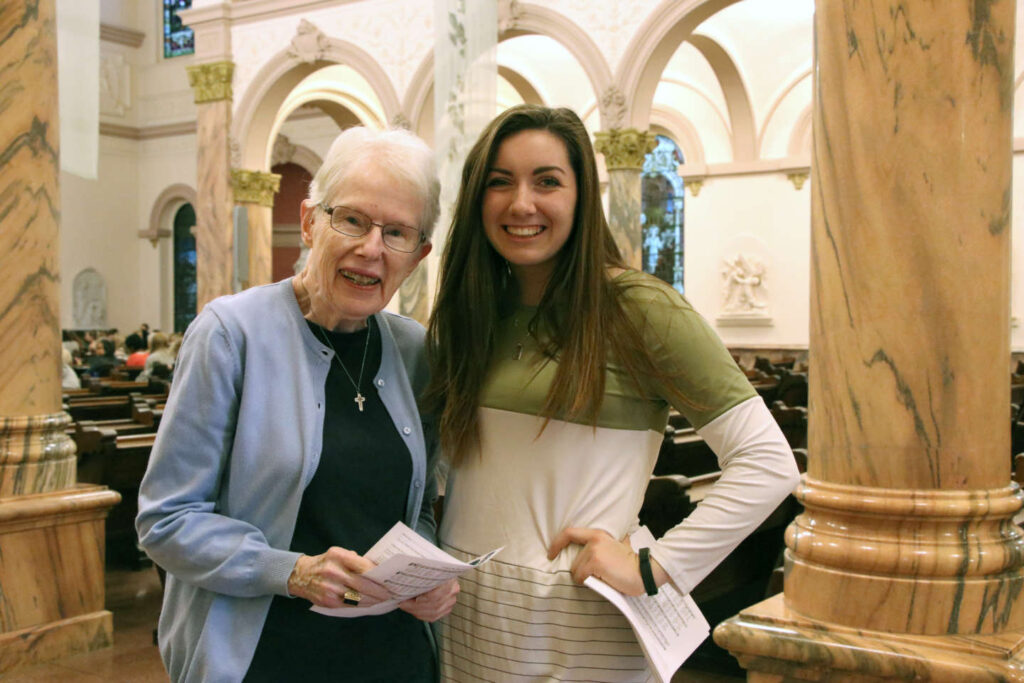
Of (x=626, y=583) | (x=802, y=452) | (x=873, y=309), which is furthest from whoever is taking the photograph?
(x=802, y=452)

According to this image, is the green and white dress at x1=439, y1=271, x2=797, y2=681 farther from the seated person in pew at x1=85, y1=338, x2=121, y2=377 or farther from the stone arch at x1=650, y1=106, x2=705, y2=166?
the stone arch at x1=650, y1=106, x2=705, y2=166

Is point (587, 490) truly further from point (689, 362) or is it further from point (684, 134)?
point (684, 134)

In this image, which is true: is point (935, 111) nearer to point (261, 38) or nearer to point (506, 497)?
point (506, 497)

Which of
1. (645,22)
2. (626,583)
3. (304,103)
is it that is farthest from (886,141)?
(304,103)

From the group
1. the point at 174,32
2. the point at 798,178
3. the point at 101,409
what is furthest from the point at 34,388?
the point at 174,32

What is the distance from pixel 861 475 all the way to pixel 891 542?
0.43 ft

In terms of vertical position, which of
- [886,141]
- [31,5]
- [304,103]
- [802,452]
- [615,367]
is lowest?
[802,452]

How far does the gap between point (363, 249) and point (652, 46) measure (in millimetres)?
11384

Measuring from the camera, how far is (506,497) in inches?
72.0

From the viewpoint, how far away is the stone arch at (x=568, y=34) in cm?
1283

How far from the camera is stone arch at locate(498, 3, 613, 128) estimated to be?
42.1 feet

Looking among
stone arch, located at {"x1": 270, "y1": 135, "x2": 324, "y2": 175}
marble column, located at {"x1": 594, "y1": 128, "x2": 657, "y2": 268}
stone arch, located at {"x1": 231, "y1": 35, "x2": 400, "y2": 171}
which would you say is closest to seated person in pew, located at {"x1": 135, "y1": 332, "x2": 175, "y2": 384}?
stone arch, located at {"x1": 231, "y1": 35, "x2": 400, "y2": 171}

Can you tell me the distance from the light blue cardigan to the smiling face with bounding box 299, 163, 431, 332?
0.12 metres

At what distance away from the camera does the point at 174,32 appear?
22766 millimetres
